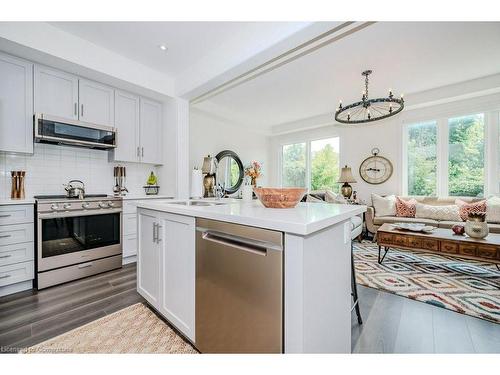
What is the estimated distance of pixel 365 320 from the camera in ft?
5.87

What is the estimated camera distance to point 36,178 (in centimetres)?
275

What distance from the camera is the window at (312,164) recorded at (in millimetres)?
5867

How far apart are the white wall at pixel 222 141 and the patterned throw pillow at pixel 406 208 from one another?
3600 mm

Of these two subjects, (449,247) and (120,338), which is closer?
(120,338)

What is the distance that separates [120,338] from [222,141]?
174 inches

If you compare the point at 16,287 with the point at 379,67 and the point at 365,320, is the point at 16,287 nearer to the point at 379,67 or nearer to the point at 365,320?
the point at 365,320

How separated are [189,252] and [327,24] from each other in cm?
207

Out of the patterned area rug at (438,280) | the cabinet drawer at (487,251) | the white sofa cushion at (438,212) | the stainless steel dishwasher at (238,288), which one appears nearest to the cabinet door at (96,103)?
the stainless steel dishwasher at (238,288)

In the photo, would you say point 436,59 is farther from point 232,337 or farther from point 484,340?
point 232,337

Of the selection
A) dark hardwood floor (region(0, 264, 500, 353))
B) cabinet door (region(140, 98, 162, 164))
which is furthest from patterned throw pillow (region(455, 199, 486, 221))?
cabinet door (region(140, 98, 162, 164))

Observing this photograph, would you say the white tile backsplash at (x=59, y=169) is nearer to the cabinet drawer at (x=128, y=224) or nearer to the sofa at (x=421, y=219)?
the cabinet drawer at (x=128, y=224)

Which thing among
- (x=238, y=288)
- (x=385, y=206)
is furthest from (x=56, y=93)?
(x=385, y=206)

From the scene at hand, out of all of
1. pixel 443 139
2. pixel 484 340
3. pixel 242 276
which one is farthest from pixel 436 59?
pixel 242 276

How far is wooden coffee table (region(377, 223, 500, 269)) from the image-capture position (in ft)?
7.60
